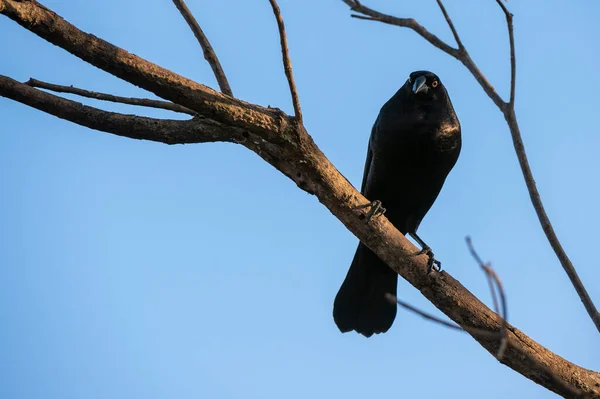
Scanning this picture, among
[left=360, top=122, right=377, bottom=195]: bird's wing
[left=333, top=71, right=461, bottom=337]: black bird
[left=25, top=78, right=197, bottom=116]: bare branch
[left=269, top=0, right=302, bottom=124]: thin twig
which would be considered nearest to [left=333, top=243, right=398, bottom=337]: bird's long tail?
[left=333, top=71, right=461, bottom=337]: black bird

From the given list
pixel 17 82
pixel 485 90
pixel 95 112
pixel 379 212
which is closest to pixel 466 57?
pixel 485 90

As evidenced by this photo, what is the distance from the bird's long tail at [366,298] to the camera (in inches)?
190

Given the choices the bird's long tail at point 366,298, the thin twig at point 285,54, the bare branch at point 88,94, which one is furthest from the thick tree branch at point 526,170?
the bird's long tail at point 366,298

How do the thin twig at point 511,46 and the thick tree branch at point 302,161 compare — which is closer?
the thick tree branch at point 302,161

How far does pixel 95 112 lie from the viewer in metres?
3.32

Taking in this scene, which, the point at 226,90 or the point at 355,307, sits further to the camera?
the point at 355,307

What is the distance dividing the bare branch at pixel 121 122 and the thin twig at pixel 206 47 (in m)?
0.27

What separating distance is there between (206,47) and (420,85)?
1.50 m

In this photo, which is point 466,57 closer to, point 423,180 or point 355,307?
point 423,180

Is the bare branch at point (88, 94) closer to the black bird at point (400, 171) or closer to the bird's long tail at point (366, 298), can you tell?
the black bird at point (400, 171)

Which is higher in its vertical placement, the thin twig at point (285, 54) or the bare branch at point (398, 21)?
the bare branch at point (398, 21)

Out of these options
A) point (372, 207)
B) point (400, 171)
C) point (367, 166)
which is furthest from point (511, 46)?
point (367, 166)

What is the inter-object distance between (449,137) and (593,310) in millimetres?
1648

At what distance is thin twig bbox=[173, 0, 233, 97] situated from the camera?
363 cm
